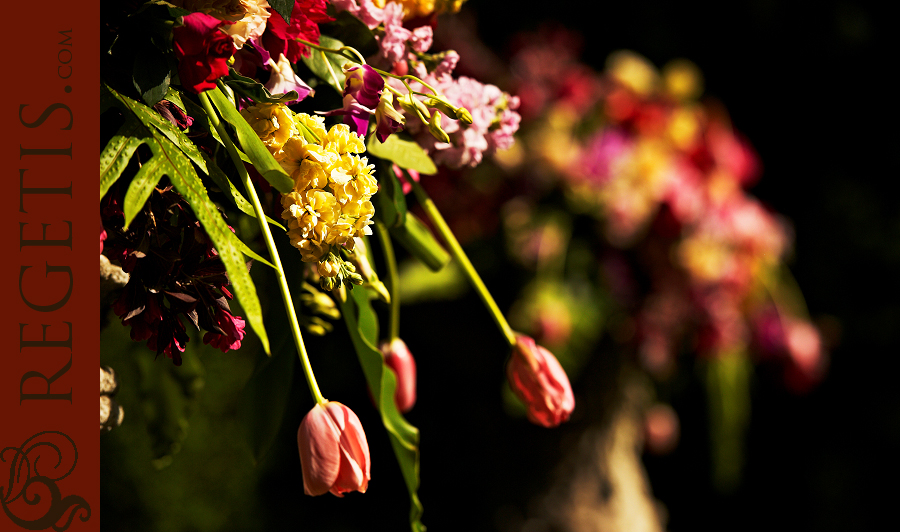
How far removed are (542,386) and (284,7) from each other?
0.19 meters

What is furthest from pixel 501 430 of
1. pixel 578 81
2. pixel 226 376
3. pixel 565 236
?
pixel 226 376

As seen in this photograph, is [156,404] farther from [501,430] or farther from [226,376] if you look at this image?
[226,376]

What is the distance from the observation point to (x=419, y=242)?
0.34 metres

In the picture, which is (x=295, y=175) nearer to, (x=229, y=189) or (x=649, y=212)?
(x=229, y=189)

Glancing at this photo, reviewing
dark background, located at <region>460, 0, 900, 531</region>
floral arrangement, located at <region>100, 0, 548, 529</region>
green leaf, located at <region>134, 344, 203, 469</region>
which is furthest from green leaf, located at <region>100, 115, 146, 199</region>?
dark background, located at <region>460, 0, 900, 531</region>

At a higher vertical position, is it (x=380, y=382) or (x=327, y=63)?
(x=327, y=63)

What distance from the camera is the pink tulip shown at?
0.23m

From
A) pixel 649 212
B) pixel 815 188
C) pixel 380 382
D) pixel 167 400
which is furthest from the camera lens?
pixel 815 188

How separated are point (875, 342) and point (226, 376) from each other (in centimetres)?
136

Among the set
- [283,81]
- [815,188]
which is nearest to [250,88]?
[283,81]

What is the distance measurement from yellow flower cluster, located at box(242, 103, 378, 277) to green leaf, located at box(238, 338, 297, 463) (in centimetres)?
10

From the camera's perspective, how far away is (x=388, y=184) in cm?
30

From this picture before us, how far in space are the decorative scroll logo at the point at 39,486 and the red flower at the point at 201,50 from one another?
0.37 ft

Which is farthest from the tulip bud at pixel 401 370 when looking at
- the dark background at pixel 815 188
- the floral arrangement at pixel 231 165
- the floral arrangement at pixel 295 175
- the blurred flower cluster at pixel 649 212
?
the dark background at pixel 815 188
